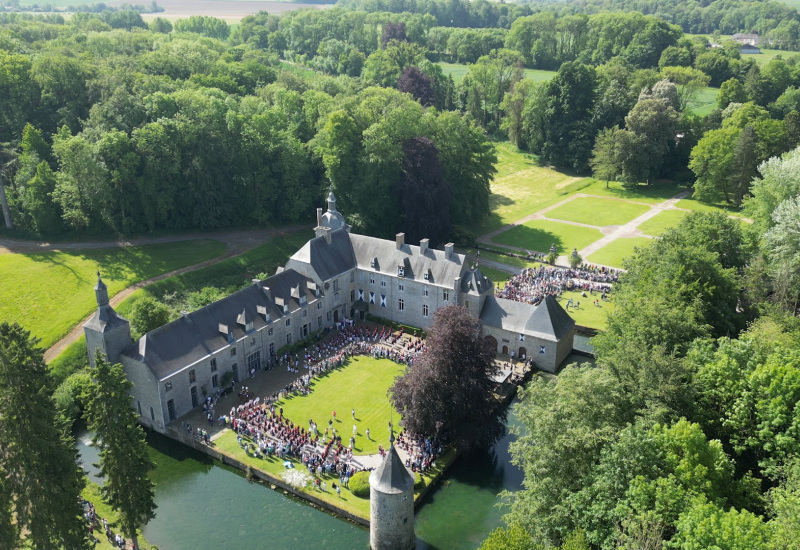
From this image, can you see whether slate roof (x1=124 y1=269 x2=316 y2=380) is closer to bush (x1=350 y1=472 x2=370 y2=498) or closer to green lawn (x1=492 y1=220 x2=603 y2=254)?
bush (x1=350 y1=472 x2=370 y2=498)

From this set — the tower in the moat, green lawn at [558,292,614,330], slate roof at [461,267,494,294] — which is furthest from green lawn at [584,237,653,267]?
the tower in the moat

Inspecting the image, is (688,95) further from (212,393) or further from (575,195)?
(212,393)

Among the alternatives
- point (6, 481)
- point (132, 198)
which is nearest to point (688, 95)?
point (132, 198)

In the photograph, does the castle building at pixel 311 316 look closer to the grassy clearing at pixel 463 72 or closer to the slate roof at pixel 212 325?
the slate roof at pixel 212 325

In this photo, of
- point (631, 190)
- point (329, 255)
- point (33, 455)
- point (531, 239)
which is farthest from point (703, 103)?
point (33, 455)

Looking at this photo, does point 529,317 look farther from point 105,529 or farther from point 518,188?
point 518,188

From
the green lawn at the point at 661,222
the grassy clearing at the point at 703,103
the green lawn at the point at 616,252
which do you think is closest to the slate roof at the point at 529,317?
the green lawn at the point at 616,252

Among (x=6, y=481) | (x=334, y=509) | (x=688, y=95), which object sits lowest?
(x=334, y=509)
